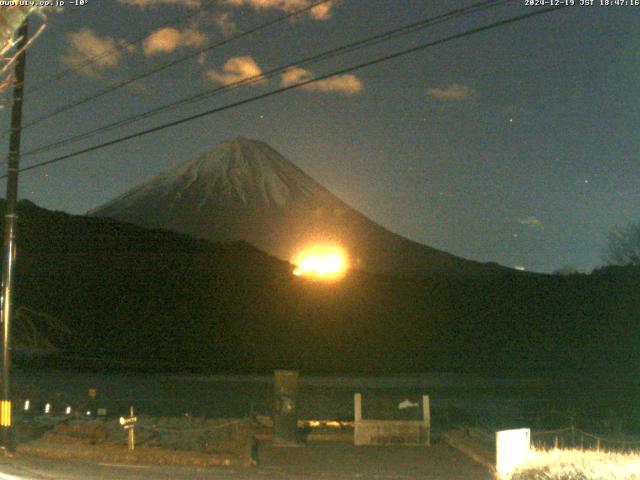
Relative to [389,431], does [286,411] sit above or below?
above

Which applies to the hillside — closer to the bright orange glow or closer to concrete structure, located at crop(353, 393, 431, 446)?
the bright orange glow

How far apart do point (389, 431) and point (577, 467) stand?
905 cm

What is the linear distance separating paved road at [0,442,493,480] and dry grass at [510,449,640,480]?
1848 millimetres

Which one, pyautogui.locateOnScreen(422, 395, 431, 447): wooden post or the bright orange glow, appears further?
the bright orange glow

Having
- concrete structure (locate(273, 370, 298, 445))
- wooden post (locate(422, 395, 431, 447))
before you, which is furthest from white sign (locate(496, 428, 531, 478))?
concrete structure (locate(273, 370, 298, 445))

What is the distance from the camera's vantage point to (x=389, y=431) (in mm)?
20531

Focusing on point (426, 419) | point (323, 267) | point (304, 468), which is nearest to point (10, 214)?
point (304, 468)

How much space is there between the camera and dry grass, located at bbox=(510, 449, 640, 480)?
1106 cm

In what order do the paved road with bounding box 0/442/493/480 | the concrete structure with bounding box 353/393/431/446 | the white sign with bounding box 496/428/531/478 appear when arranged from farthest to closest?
the concrete structure with bounding box 353/393/431/446 < the paved road with bounding box 0/442/493/480 < the white sign with bounding box 496/428/531/478

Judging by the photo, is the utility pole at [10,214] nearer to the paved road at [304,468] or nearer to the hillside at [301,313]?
the paved road at [304,468]

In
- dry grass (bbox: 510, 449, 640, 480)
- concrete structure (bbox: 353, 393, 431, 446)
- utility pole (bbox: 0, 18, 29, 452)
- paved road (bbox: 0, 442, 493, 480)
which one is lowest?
paved road (bbox: 0, 442, 493, 480)

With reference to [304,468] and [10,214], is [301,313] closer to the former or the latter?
[10,214]

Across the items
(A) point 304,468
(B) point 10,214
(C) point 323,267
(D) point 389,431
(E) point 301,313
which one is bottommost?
(A) point 304,468

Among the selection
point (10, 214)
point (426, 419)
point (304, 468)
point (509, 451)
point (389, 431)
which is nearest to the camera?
point (509, 451)
